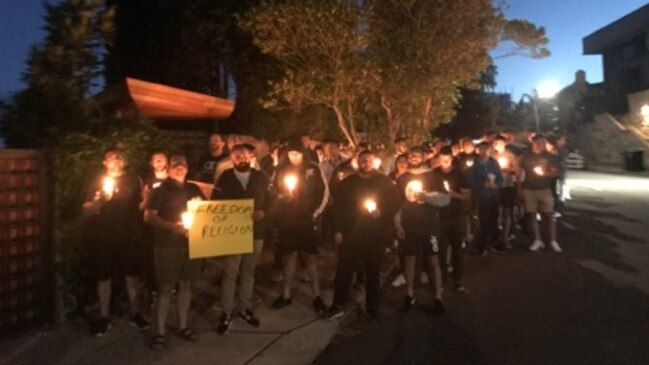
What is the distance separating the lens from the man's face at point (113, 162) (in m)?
6.11

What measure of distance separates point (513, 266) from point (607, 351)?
3779 mm

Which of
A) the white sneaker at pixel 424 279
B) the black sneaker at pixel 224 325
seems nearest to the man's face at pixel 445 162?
the white sneaker at pixel 424 279

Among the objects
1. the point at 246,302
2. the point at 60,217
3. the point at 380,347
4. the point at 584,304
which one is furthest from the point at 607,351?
the point at 60,217

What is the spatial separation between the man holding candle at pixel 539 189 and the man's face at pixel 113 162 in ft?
23.0

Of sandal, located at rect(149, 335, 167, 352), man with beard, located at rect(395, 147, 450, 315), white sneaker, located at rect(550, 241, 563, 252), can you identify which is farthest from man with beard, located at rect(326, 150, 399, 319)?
white sneaker, located at rect(550, 241, 563, 252)

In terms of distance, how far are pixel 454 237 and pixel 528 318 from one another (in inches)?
58.7

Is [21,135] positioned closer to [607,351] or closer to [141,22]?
[607,351]

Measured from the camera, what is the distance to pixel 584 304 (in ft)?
23.4

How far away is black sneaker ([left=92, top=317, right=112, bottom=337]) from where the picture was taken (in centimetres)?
625

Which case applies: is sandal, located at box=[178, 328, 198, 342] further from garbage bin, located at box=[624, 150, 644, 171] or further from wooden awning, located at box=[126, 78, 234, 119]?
garbage bin, located at box=[624, 150, 644, 171]

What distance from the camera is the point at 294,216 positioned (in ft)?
23.5

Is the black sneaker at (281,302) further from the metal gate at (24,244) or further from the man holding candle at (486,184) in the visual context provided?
the man holding candle at (486,184)

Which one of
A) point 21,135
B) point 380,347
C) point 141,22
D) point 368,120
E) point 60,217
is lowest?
point 380,347

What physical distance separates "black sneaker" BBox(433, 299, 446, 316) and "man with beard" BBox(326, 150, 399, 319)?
2.20 ft
